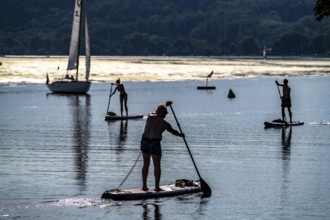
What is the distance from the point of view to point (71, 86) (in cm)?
9569

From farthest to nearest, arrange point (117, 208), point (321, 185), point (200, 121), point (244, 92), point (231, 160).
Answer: point (244, 92) < point (200, 121) < point (231, 160) < point (321, 185) < point (117, 208)

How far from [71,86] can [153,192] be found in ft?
226

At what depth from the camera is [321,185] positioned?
30.3 metres

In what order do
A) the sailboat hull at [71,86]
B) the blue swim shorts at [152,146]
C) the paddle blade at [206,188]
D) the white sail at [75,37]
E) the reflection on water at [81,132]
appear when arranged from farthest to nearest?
the white sail at [75,37]
the sailboat hull at [71,86]
the reflection on water at [81,132]
the paddle blade at [206,188]
the blue swim shorts at [152,146]

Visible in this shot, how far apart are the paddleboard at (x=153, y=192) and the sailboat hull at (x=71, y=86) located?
66543 millimetres

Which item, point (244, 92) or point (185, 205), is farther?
point (244, 92)

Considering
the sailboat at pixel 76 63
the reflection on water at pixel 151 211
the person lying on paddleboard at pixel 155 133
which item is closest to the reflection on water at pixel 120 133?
the person lying on paddleboard at pixel 155 133

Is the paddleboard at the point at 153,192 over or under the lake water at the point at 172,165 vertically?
over

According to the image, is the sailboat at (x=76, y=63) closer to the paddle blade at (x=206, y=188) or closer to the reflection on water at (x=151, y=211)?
the paddle blade at (x=206, y=188)

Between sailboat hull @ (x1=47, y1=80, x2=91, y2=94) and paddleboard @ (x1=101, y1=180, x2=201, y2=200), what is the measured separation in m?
66.5

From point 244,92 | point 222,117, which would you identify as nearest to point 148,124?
point 222,117

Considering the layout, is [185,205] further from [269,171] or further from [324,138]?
[324,138]

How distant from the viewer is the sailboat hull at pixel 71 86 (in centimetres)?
9494

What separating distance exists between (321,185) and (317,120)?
2984 cm
